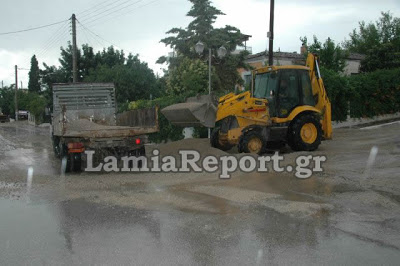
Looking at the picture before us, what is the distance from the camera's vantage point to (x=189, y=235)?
222 inches

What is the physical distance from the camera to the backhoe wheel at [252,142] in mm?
12602

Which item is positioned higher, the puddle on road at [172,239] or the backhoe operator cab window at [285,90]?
the backhoe operator cab window at [285,90]

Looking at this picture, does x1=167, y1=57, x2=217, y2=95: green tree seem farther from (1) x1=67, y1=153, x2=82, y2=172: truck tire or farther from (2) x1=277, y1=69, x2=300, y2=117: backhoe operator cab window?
(1) x1=67, y1=153, x2=82, y2=172: truck tire

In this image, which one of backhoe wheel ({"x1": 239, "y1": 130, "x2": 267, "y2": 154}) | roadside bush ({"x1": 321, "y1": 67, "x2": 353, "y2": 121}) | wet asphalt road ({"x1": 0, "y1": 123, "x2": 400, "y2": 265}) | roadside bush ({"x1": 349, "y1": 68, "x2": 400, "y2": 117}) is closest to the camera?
wet asphalt road ({"x1": 0, "y1": 123, "x2": 400, "y2": 265})

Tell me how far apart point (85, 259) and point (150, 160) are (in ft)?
29.2

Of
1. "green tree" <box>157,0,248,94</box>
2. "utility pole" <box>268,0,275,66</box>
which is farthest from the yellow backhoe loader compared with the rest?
"green tree" <box>157,0,248,94</box>

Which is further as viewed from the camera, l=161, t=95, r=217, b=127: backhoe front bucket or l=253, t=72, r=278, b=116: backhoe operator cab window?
l=161, t=95, r=217, b=127: backhoe front bucket

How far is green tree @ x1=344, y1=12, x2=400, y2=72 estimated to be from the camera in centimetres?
3241

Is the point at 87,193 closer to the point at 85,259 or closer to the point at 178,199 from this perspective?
the point at 178,199

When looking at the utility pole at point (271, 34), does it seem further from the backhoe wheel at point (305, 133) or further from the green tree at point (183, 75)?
the backhoe wheel at point (305, 133)

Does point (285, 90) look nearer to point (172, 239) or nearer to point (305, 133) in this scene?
point (305, 133)

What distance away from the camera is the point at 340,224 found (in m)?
6.05

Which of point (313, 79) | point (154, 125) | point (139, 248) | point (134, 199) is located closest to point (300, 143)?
point (313, 79)

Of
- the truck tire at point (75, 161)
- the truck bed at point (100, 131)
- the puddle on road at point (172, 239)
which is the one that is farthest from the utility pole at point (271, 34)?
the puddle on road at point (172, 239)
